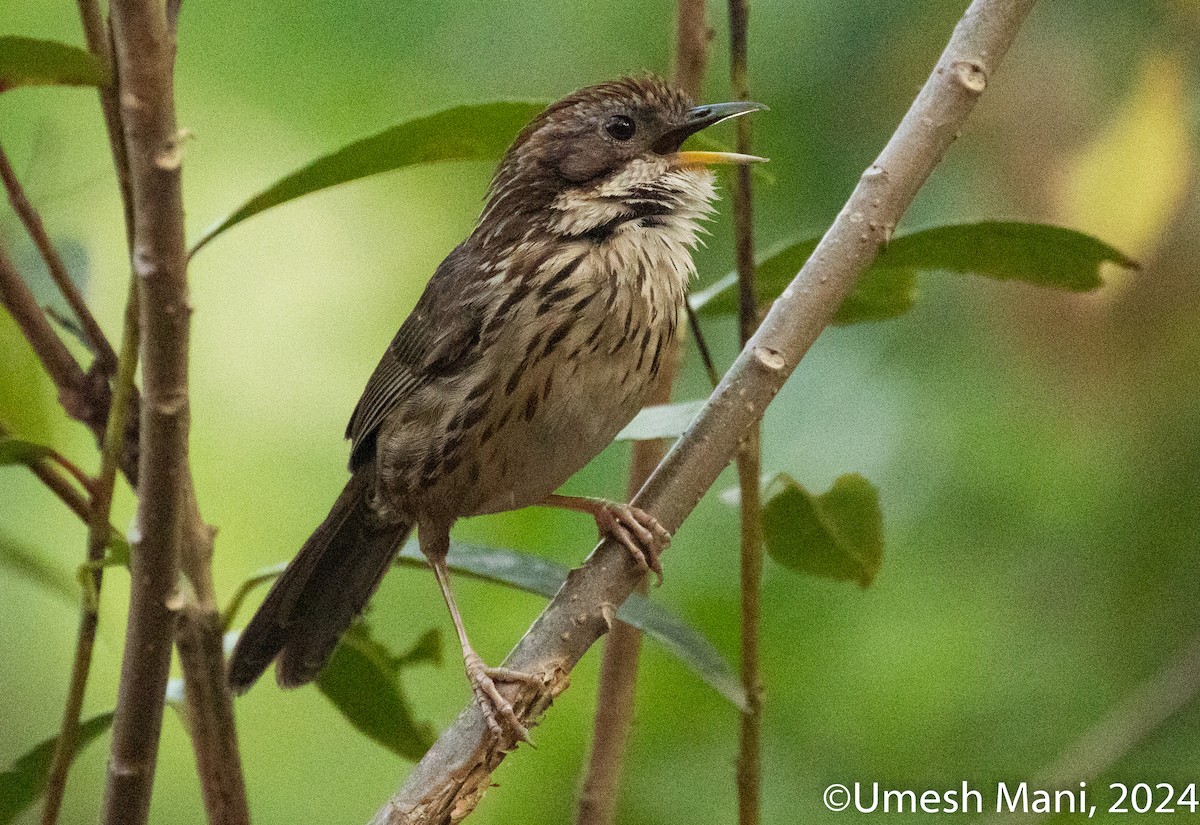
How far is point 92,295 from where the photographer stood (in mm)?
3082

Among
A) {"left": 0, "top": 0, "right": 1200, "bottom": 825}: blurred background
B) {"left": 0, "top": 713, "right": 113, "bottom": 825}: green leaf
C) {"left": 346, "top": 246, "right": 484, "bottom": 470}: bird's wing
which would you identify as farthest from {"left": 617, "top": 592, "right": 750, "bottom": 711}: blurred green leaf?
{"left": 0, "top": 0, "right": 1200, "bottom": 825}: blurred background

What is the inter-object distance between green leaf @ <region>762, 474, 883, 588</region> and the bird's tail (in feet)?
2.39

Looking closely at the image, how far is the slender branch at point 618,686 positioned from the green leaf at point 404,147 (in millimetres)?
533

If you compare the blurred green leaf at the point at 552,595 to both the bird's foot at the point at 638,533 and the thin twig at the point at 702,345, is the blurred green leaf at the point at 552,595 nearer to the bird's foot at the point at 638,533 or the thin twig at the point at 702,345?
the bird's foot at the point at 638,533

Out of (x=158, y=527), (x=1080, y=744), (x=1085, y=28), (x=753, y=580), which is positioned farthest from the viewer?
(x=1085, y=28)

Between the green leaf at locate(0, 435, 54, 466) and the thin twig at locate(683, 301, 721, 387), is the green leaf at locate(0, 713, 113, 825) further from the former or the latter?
the thin twig at locate(683, 301, 721, 387)

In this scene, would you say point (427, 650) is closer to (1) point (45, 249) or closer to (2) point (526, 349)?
(2) point (526, 349)

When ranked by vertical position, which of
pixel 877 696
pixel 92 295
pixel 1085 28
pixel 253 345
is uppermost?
pixel 1085 28

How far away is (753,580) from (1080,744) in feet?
5.76

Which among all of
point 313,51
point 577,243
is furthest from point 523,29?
point 577,243

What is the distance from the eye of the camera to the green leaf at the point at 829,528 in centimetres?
230

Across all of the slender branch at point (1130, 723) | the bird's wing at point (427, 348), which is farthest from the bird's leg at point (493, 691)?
the slender branch at point (1130, 723)

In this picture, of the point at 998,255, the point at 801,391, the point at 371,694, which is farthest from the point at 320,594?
the point at 801,391

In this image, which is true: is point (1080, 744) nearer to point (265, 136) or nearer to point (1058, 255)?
point (1058, 255)
